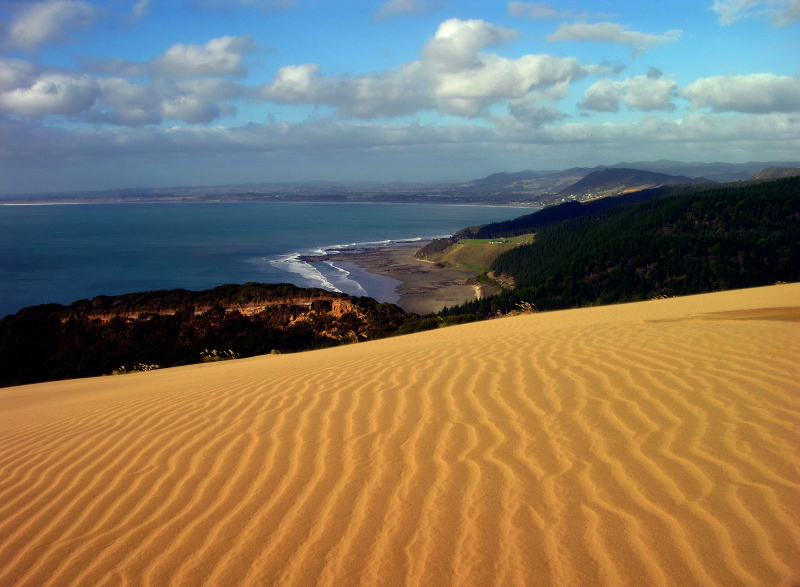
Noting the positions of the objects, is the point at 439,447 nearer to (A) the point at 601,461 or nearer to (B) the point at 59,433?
(A) the point at 601,461

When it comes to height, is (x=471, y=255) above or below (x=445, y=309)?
below

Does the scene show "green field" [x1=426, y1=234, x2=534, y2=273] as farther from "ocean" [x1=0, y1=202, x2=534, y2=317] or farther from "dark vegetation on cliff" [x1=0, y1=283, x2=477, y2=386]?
"dark vegetation on cliff" [x1=0, y1=283, x2=477, y2=386]

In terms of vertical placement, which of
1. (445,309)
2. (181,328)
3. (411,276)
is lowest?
(411,276)

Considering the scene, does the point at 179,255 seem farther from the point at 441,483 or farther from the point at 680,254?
the point at 441,483

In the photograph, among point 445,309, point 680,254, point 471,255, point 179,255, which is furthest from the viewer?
point 471,255

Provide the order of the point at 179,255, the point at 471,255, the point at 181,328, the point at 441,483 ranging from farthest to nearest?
1. the point at 471,255
2. the point at 179,255
3. the point at 181,328
4. the point at 441,483

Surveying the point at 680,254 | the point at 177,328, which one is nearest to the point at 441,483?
the point at 177,328

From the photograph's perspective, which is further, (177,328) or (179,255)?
(179,255)

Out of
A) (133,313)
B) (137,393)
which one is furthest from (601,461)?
(133,313)
